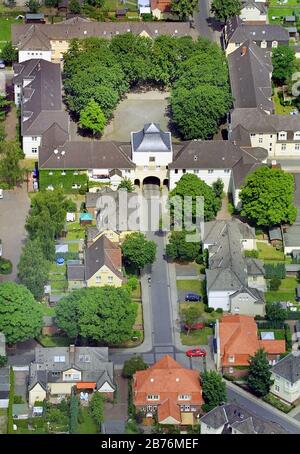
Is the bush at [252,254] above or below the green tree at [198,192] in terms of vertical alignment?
below

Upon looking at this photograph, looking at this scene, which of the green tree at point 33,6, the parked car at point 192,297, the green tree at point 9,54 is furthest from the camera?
the green tree at point 33,6

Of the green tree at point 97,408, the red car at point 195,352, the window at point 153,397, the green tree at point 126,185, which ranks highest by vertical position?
the green tree at point 126,185

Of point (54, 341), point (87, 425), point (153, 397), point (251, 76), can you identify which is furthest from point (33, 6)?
point (87, 425)

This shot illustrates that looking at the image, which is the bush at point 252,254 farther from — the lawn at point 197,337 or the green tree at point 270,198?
the lawn at point 197,337

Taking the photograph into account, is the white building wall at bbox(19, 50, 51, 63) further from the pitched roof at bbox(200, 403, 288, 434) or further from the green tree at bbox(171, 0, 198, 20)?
the pitched roof at bbox(200, 403, 288, 434)

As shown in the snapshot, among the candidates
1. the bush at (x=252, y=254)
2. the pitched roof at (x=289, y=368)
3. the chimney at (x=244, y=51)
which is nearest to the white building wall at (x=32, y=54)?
the chimney at (x=244, y=51)

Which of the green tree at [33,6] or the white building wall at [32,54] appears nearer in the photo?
the white building wall at [32,54]

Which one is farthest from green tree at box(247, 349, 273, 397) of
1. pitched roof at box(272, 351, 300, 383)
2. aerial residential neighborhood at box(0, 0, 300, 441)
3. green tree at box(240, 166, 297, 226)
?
green tree at box(240, 166, 297, 226)
